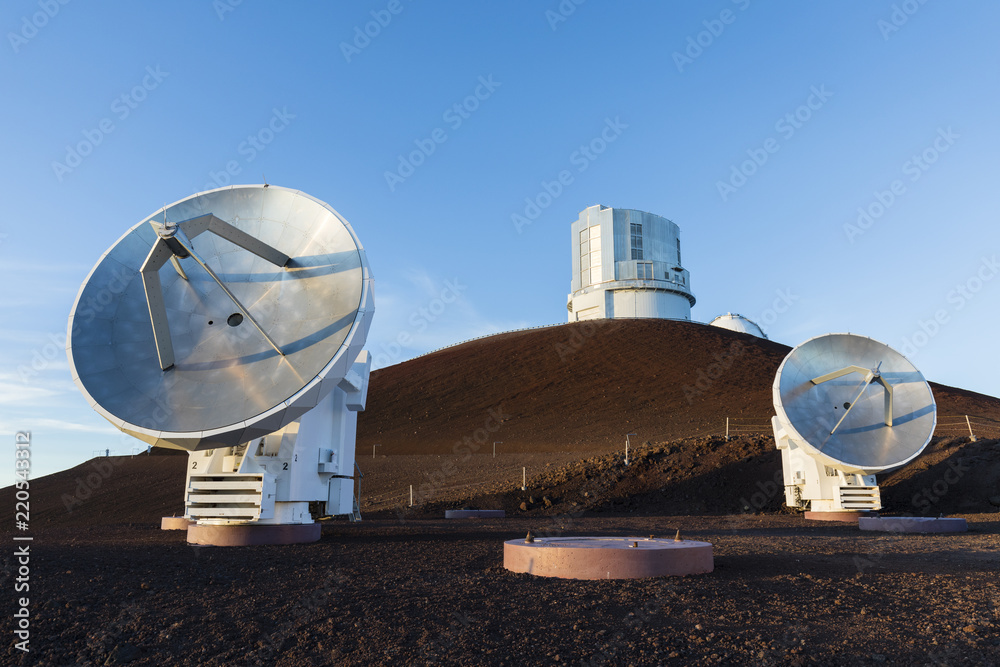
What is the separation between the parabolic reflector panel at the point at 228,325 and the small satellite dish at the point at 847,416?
14.4m

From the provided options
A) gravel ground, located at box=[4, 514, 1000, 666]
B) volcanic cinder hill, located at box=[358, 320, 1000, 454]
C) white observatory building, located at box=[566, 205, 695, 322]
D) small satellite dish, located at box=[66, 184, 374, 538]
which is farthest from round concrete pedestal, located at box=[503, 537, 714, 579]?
white observatory building, located at box=[566, 205, 695, 322]

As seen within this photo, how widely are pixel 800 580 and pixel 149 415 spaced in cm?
1086

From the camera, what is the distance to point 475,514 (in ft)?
80.7

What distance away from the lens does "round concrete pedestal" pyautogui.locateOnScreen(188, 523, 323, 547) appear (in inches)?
543

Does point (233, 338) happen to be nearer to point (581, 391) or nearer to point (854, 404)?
point (854, 404)

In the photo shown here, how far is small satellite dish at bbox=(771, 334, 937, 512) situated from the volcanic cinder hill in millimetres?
20538

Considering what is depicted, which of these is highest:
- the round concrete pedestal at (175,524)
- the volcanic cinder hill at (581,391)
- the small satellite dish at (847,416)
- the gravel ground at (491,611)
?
the volcanic cinder hill at (581,391)

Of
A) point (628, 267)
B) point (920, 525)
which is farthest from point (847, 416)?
point (628, 267)

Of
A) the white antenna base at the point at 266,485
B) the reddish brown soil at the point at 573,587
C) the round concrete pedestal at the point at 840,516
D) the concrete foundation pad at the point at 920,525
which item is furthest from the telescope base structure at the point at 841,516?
the white antenna base at the point at 266,485

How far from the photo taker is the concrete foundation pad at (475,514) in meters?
24.6

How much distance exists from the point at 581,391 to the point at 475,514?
110 feet

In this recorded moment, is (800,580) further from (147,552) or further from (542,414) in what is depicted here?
(542,414)

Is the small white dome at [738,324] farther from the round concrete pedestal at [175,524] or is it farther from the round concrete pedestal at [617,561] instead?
the round concrete pedestal at [617,561]

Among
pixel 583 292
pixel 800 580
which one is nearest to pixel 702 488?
pixel 800 580
